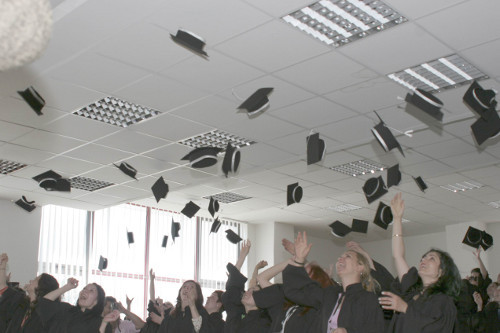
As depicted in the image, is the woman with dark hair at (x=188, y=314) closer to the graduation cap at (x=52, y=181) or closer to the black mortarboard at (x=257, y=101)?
the black mortarboard at (x=257, y=101)

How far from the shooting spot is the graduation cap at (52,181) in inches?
263

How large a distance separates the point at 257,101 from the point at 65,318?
6.76 ft

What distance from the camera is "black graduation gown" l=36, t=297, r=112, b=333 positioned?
14.4 feet

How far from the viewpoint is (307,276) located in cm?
331

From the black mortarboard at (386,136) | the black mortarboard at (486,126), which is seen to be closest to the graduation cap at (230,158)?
the black mortarboard at (386,136)

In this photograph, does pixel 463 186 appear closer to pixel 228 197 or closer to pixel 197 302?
pixel 228 197

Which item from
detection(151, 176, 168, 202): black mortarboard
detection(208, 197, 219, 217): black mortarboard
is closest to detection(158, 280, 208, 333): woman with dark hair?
detection(151, 176, 168, 202): black mortarboard

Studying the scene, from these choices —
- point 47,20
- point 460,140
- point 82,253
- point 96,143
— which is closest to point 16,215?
point 82,253

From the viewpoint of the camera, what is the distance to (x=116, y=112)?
539 cm

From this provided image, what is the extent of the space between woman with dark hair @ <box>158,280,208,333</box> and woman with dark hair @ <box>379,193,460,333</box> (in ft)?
5.79

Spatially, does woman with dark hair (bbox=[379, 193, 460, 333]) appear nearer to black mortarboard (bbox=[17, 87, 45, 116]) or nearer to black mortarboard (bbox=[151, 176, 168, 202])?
black mortarboard (bbox=[17, 87, 45, 116])

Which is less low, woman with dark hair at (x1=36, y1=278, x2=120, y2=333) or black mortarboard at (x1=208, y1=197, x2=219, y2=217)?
black mortarboard at (x1=208, y1=197, x2=219, y2=217)

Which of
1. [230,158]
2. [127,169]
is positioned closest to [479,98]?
[230,158]

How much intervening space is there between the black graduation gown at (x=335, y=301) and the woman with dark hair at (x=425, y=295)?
0.32 feet
